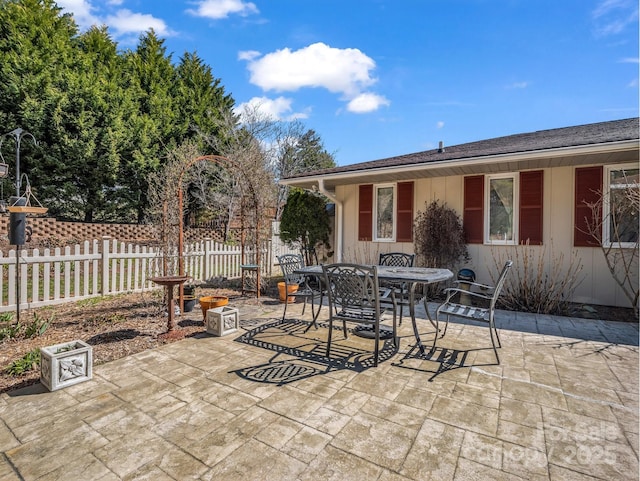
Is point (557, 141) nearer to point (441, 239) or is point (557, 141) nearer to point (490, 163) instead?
point (490, 163)

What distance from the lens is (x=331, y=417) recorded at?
6.85 ft

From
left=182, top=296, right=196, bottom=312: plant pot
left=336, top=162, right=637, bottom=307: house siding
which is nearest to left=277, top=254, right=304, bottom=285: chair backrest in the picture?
left=182, top=296, right=196, bottom=312: plant pot

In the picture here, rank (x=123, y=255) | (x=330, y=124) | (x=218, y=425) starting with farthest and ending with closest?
(x=330, y=124)
(x=123, y=255)
(x=218, y=425)

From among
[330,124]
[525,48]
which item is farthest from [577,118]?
[330,124]

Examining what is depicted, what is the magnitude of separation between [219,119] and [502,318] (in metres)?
15.2

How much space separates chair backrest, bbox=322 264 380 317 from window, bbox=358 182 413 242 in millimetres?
4212

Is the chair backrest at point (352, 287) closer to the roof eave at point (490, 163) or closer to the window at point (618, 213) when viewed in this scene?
the roof eave at point (490, 163)

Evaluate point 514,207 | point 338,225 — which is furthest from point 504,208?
point 338,225

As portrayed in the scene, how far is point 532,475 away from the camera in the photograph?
1.60m

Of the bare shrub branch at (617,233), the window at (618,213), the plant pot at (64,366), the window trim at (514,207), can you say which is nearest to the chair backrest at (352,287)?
the plant pot at (64,366)

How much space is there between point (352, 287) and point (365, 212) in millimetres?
4747

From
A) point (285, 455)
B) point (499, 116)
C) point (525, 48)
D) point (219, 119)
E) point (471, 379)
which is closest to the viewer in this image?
point (285, 455)

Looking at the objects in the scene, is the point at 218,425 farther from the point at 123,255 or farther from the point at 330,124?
the point at 330,124

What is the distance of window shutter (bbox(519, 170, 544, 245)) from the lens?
5.83 meters
